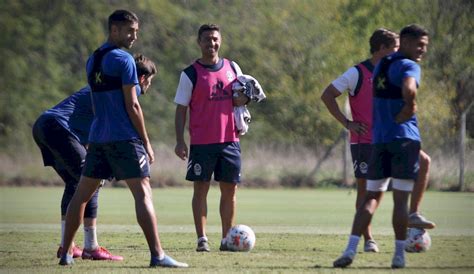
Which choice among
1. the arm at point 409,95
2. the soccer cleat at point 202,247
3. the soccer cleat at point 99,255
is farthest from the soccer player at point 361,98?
the soccer cleat at point 99,255

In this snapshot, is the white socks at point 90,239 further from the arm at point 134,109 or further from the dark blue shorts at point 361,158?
the dark blue shorts at point 361,158

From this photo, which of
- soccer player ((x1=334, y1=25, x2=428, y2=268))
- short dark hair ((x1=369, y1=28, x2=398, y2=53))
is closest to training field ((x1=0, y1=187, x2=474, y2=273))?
soccer player ((x1=334, y1=25, x2=428, y2=268))

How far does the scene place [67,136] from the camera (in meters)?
10.9

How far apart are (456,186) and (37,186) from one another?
1132 cm

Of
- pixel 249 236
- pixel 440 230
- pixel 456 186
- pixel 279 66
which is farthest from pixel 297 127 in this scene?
pixel 249 236

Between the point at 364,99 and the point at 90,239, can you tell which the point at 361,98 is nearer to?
the point at 364,99

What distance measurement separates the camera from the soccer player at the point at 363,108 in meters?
10.9

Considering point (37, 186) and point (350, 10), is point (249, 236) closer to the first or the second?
point (37, 186)

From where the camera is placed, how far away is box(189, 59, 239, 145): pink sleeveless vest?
11773 millimetres

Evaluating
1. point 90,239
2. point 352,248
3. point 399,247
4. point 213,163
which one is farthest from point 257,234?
point 399,247

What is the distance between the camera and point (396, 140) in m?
9.50

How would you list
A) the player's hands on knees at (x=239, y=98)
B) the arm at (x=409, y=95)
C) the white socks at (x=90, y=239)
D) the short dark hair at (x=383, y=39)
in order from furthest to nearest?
the player's hands on knees at (x=239, y=98), the short dark hair at (x=383, y=39), the white socks at (x=90, y=239), the arm at (x=409, y=95)

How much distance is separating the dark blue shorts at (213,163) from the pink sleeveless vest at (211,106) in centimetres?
8

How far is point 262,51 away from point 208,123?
1051 inches
